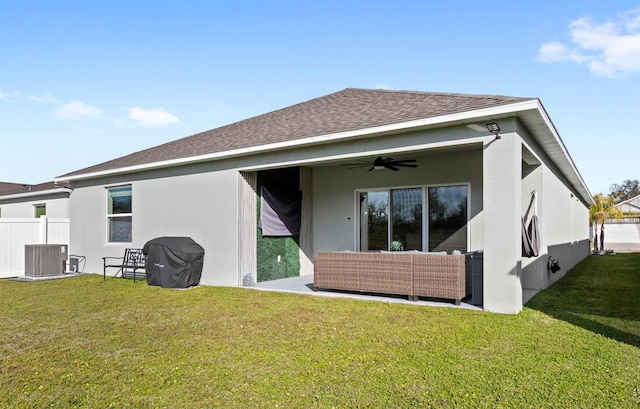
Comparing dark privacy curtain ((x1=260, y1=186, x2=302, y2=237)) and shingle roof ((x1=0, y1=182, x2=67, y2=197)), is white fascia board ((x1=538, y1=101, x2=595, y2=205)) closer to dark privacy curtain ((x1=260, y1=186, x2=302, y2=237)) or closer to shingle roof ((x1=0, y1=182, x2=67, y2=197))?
dark privacy curtain ((x1=260, y1=186, x2=302, y2=237))

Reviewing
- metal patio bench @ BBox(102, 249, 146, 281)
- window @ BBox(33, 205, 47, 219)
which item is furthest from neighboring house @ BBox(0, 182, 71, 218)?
metal patio bench @ BBox(102, 249, 146, 281)

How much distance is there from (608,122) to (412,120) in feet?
35.3

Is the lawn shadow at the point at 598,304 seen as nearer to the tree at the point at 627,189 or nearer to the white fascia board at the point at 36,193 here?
the white fascia board at the point at 36,193

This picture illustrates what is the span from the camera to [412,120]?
21.1 feet

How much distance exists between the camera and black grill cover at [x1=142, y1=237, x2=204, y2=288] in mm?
8562

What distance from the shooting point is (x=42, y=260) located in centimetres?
1052

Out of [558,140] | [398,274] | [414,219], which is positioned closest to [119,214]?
[414,219]

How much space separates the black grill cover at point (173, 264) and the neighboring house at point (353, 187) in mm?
406

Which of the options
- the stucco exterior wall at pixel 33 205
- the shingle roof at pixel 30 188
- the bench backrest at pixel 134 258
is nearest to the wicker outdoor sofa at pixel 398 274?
the bench backrest at pixel 134 258

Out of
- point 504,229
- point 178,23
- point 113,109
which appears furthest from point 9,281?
point 504,229

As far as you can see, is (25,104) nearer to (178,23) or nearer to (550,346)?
(178,23)

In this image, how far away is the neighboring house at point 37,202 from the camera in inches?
563

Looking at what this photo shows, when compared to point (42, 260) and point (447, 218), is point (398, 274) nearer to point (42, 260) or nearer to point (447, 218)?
point (447, 218)

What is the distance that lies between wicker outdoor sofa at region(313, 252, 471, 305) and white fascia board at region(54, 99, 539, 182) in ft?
6.86
